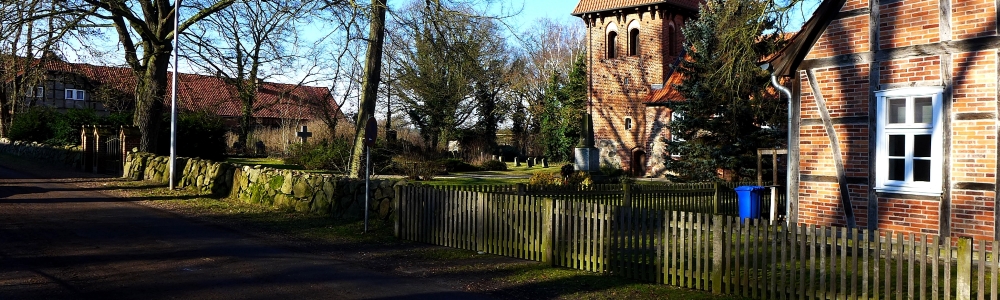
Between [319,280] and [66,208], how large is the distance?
9.11 metres

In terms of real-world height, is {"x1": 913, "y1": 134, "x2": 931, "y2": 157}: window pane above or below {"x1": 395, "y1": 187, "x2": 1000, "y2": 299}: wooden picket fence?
above

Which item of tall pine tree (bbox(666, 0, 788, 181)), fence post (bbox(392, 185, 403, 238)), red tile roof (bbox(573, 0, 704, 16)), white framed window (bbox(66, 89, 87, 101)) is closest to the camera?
fence post (bbox(392, 185, 403, 238))

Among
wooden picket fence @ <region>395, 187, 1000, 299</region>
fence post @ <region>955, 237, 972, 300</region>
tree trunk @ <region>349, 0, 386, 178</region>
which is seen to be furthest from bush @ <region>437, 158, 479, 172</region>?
fence post @ <region>955, 237, 972, 300</region>

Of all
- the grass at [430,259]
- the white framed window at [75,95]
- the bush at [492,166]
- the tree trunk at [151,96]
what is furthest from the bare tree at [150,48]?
the white framed window at [75,95]

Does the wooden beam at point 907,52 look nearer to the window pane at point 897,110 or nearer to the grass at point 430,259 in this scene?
the window pane at point 897,110

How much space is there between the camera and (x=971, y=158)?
10.8m

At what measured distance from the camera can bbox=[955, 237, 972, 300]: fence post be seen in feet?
22.1

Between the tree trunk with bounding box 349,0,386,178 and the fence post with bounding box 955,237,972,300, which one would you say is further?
the tree trunk with bounding box 349,0,386,178

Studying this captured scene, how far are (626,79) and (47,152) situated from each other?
77.4 ft

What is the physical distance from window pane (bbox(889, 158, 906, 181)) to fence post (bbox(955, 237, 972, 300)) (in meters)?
5.08

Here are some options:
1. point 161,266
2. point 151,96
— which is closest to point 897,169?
point 161,266

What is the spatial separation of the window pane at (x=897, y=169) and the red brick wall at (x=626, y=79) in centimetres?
2186

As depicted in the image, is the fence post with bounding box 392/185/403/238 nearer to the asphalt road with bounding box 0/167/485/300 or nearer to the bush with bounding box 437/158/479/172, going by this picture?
the asphalt road with bounding box 0/167/485/300

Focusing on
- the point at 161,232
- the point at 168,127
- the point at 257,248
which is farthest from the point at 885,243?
the point at 168,127
